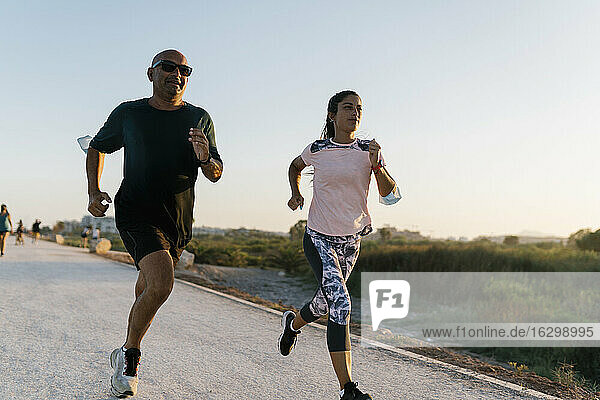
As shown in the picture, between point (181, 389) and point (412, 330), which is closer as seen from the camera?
point (181, 389)

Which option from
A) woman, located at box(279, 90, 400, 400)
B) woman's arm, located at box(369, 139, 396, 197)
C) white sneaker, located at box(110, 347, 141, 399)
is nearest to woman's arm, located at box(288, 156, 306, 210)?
woman, located at box(279, 90, 400, 400)

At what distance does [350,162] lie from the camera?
169 inches

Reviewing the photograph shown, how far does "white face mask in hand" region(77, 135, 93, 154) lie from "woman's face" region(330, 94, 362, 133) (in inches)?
76.4

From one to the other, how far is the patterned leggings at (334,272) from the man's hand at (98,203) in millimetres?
1546

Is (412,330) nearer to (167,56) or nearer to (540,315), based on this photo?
(540,315)

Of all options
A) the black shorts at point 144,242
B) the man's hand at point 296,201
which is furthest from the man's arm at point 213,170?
the man's hand at point 296,201

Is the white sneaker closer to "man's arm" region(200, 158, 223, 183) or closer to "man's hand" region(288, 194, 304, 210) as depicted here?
"man's arm" region(200, 158, 223, 183)

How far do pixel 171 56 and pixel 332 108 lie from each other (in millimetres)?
1334

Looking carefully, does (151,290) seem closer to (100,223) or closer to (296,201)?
(296,201)

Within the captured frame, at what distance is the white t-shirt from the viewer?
427 cm

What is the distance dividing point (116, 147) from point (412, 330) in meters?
8.41

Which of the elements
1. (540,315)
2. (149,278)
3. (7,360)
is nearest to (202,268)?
(540,315)

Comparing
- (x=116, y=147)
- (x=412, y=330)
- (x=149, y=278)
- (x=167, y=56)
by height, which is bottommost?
(x=412, y=330)

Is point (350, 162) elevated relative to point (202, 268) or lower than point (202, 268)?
elevated
